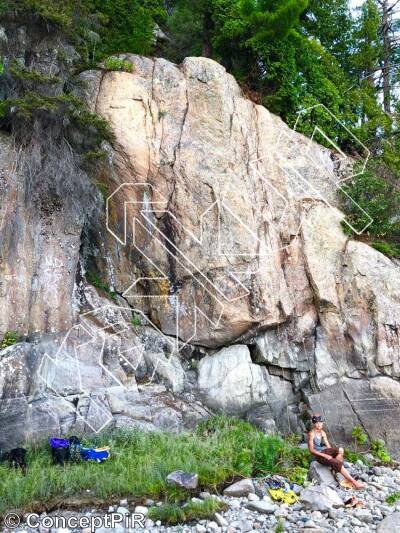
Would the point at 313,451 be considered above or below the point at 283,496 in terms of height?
above

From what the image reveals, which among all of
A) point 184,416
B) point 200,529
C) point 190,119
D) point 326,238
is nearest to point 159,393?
point 184,416

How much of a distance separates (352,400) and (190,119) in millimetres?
6130

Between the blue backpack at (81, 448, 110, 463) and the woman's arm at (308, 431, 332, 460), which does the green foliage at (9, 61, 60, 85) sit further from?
the woman's arm at (308, 431, 332, 460)

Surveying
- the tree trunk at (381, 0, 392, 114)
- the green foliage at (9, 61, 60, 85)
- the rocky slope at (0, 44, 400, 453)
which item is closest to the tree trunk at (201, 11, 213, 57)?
the rocky slope at (0, 44, 400, 453)

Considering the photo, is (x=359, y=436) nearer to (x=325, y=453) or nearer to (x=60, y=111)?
(x=325, y=453)

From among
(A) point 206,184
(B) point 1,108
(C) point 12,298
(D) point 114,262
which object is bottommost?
(C) point 12,298

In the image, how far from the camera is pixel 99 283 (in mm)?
9648

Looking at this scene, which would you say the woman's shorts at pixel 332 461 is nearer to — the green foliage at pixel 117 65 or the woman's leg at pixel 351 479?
the woman's leg at pixel 351 479

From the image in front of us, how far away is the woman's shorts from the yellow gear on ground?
35.1 inches

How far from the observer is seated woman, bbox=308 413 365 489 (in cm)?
675

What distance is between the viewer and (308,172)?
34.9ft

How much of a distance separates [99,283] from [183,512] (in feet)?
16.5

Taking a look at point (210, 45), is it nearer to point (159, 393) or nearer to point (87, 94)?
point (87, 94)

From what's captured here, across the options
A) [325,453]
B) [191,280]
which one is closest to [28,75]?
[191,280]
